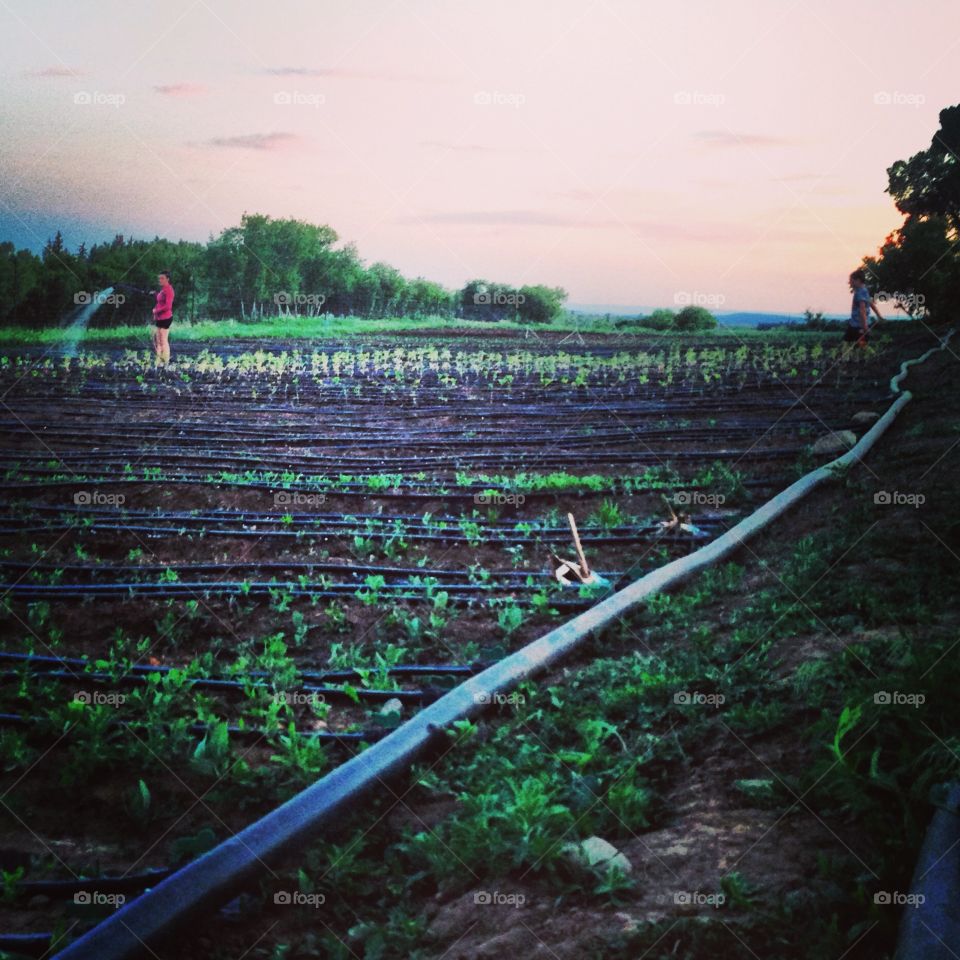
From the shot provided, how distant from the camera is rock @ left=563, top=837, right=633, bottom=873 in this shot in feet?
6.70

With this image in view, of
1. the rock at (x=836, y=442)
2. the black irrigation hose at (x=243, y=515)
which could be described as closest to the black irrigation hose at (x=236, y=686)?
the black irrigation hose at (x=243, y=515)

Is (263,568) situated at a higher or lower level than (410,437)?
lower
